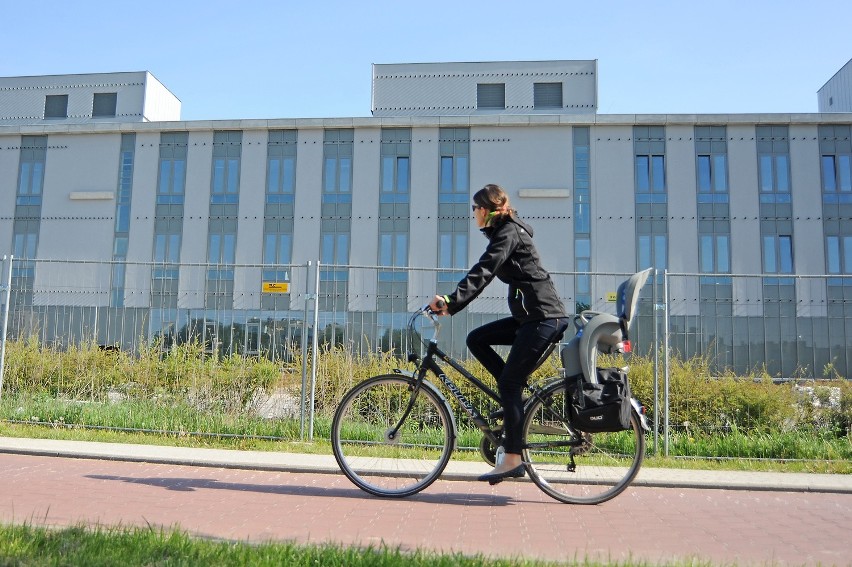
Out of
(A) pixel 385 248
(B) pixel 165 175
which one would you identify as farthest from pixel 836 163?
(B) pixel 165 175

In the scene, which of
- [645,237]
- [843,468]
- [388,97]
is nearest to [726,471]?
[843,468]

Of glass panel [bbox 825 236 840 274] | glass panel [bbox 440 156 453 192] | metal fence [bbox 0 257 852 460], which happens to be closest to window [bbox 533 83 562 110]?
glass panel [bbox 440 156 453 192]

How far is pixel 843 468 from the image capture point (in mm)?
7363

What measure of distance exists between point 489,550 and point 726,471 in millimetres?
3957

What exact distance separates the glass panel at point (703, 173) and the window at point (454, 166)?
10.5 metres

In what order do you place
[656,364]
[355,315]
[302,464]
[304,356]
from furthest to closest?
[355,315]
[304,356]
[656,364]
[302,464]

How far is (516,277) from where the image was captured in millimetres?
5422

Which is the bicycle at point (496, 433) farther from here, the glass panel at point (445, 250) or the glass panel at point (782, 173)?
the glass panel at point (782, 173)

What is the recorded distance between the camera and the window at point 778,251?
32062 millimetres

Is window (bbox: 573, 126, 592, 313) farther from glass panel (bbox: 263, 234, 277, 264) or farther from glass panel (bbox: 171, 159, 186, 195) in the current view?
glass panel (bbox: 171, 159, 186, 195)

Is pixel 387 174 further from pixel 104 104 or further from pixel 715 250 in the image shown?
pixel 104 104

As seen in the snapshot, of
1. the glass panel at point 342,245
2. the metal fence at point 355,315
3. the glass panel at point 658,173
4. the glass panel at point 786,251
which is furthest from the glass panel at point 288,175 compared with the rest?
the metal fence at point 355,315

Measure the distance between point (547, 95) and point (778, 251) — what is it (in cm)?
1437

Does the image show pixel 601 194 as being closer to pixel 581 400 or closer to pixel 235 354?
pixel 235 354
